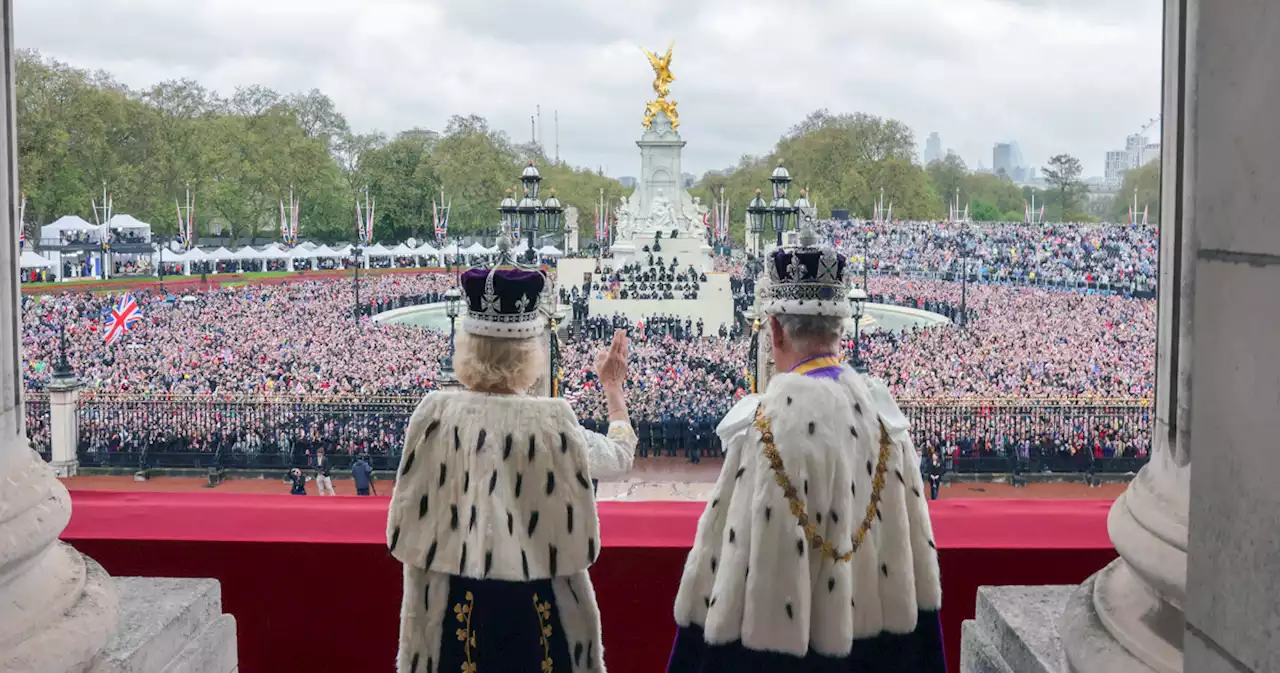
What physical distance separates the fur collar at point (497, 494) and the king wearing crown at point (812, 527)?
0.31m

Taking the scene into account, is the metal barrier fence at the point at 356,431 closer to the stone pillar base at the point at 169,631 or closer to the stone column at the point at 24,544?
the stone pillar base at the point at 169,631

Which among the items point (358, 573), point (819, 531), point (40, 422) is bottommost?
point (40, 422)

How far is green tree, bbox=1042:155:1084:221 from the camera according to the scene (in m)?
69.1

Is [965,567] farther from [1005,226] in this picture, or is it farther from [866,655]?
[1005,226]

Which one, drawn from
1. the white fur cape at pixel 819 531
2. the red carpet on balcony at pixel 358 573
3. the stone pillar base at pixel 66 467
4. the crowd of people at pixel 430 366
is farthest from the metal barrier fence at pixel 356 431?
the white fur cape at pixel 819 531

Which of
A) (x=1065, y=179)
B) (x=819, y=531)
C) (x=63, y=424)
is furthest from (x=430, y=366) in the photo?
(x=1065, y=179)

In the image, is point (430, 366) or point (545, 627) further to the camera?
point (430, 366)

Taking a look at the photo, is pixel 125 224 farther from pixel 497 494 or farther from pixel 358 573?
pixel 497 494

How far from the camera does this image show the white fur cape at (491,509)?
232 centimetres

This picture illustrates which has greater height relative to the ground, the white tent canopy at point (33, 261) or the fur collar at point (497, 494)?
the white tent canopy at point (33, 261)

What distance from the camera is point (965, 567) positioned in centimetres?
316

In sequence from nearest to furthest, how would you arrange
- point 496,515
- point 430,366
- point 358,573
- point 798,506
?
point 798,506 < point 496,515 < point 358,573 < point 430,366

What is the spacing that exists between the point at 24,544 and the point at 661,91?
41792 mm

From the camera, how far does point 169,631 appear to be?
2248 mm
